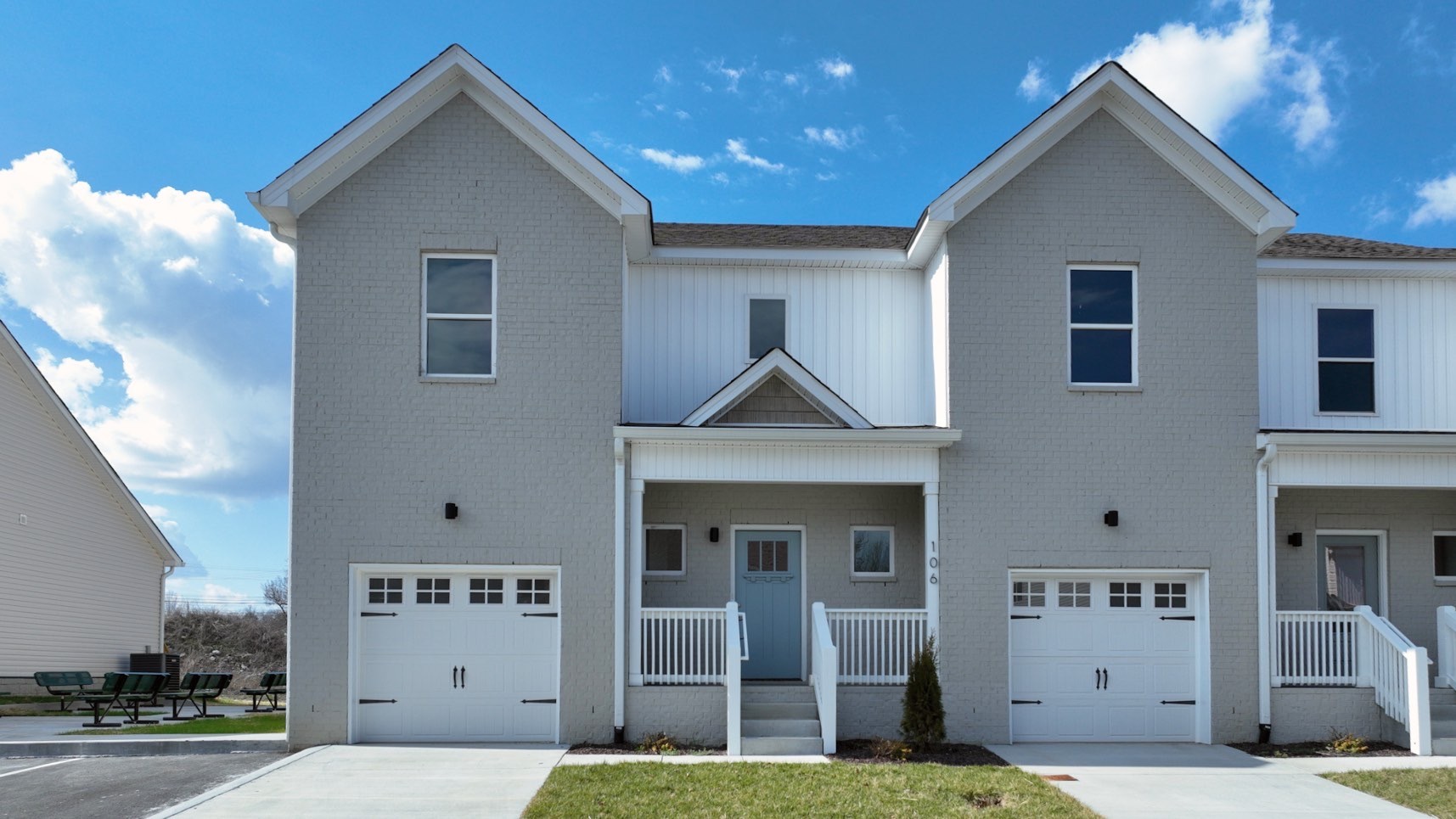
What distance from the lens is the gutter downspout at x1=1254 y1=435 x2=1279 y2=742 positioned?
13406 millimetres

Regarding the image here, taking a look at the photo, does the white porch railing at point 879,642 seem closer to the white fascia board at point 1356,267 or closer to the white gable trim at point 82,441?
the white fascia board at point 1356,267

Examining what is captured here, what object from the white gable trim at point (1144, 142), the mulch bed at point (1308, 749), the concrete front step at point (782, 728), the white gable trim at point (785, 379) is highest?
the white gable trim at point (1144, 142)

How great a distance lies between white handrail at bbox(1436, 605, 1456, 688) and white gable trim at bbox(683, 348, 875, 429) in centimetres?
744

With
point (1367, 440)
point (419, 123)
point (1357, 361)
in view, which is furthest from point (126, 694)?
point (1357, 361)

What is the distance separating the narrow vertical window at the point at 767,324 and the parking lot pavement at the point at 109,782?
773 cm

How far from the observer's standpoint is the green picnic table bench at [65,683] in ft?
60.3

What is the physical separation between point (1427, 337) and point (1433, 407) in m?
0.96

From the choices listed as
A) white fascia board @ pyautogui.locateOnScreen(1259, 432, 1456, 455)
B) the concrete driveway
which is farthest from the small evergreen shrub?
white fascia board @ pyautogui.locateOnScreen(1259, 432, 1456, 455)

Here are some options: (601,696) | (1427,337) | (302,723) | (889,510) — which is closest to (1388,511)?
(1427,337)

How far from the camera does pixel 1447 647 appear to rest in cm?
1377

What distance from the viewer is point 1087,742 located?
1351cm

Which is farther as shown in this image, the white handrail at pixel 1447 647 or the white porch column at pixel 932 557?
the white handrail at pixel 1447 647

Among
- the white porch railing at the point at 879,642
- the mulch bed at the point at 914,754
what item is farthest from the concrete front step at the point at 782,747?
the white porch railing at the point at 879,642

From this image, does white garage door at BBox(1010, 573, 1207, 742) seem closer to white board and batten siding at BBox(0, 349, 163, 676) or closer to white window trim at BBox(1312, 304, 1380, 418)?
white window trim at BBox(1312, 304, 1380, 418)
